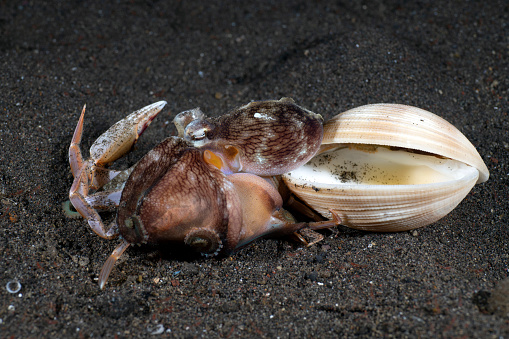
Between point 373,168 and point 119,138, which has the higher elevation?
point 119,138

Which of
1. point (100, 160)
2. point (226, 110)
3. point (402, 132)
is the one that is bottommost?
point (226, 110)

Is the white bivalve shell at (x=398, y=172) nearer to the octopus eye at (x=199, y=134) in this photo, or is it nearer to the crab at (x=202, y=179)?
the crab at (x=202, y=179)

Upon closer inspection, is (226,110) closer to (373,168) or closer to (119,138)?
(119,138)

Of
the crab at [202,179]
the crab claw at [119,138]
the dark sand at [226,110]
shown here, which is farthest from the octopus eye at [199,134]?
the dark sand at [226,110]

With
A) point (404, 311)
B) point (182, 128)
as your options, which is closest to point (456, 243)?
point (404, 311)

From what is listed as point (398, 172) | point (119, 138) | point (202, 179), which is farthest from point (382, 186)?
point (119, 138)

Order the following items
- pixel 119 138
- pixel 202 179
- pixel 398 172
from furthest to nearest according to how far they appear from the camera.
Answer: pixel 398 172 < pixel 119 138 < pixel 202 179

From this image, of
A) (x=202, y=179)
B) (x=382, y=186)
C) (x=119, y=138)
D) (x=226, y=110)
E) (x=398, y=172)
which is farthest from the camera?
(x=226, y=110)

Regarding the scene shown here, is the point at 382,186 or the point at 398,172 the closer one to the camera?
the point at 382,186
